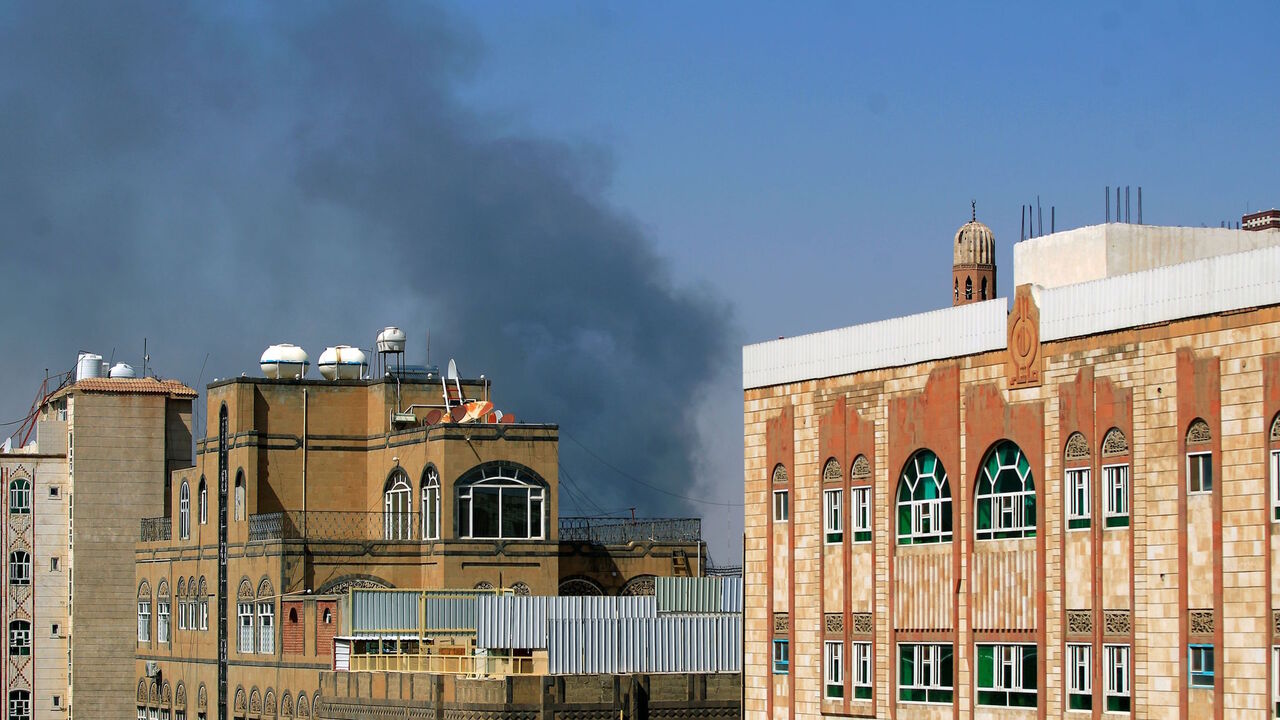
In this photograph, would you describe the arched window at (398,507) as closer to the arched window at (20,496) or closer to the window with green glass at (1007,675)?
the arched window at (20,496)

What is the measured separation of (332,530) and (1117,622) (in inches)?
1770

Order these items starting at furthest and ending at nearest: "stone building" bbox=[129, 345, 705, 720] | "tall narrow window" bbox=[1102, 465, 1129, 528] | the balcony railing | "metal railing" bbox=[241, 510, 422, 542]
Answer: the balcony railing, "metal railing" bbox=[241, 510, 422, 542], "stone building" bbox=[129, 345, 705, 720], "tall narrow window" bbox=[1102, 465, 1129, 528]

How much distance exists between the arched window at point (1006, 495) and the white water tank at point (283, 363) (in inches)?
1701

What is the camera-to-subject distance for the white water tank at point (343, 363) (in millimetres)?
87375

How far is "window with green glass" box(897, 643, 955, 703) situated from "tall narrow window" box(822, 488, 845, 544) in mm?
3790

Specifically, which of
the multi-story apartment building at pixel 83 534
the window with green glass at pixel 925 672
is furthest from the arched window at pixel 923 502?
the multi-story apartment building at pixel 83 534

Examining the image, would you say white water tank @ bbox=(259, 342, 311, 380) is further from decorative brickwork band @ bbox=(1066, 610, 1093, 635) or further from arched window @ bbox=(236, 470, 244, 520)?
decorative brickwork band @ bbox=(1066, 610, 1093, 635)

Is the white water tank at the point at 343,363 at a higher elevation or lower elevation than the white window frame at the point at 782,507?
higher

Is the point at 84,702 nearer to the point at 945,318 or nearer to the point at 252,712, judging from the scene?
the point at 252,712

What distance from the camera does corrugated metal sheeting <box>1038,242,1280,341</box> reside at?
4238cm

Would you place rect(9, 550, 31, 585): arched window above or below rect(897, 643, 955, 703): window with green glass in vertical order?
above

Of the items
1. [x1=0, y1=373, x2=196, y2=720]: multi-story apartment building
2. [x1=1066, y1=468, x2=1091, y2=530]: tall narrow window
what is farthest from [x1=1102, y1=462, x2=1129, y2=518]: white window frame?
[x1=0, y1=373, x2=196, y2=720]: multi-story apartment building

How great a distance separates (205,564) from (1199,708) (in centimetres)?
5394

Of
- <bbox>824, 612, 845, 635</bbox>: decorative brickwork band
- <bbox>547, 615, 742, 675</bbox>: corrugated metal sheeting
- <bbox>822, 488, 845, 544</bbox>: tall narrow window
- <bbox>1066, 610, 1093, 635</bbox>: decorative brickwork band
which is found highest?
<bbox>822, 488, 845, 544</bbox>: tall narrow window
